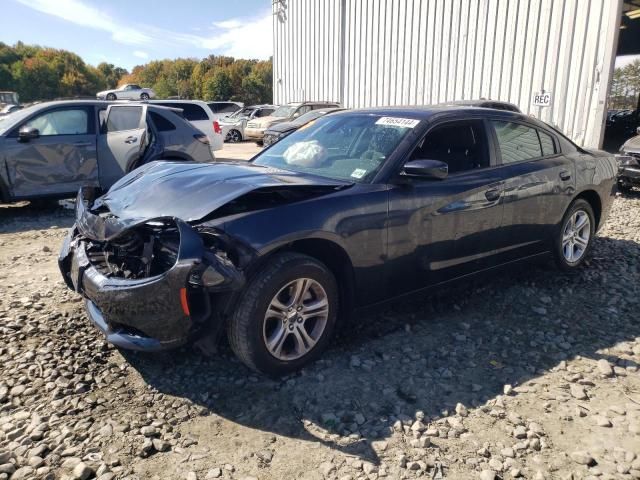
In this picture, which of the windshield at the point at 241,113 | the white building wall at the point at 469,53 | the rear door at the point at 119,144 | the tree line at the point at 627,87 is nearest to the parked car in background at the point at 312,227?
the rear door at the point at 119,144

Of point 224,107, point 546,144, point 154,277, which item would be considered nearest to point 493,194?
point 546,144

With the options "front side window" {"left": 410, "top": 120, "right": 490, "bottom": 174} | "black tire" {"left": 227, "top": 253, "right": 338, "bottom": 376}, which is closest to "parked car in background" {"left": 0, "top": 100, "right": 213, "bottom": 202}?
"front side window" {"left": 410, "top": 120, "right": 490, "bottom": 174}

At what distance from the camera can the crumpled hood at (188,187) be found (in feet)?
9.50

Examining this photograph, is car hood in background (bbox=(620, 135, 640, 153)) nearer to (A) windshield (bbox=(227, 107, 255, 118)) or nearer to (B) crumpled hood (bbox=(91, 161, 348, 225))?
(B) crumpled hood (bbox=(91, 161, 348, 225))

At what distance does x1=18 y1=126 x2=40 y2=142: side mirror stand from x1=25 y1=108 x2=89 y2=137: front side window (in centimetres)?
13

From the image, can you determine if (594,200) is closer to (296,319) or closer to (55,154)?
(296,319)

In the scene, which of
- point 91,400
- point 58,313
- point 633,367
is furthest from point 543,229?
point 58,313

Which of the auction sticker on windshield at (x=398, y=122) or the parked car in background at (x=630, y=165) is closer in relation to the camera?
the auction sticker on windshield at (x=398, y=122)

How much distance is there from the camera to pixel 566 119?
37.9ft

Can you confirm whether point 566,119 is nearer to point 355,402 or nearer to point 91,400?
point 355,402

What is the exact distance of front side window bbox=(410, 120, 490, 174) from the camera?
366cm

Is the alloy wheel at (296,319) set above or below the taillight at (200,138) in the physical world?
below

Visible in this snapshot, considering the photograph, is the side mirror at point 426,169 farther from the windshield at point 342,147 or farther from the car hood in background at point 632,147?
the car hood in background at point 632,147

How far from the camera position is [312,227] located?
9.55 ft
